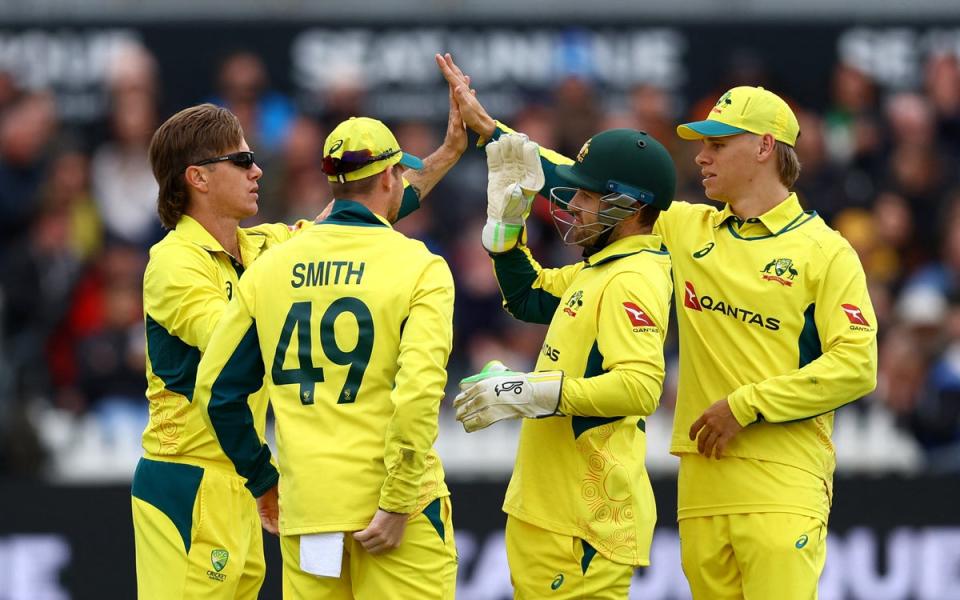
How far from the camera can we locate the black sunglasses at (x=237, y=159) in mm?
6086

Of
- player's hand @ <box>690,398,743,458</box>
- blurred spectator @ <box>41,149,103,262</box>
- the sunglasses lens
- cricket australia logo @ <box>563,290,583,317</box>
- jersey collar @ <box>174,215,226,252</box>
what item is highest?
the sunglasses lens

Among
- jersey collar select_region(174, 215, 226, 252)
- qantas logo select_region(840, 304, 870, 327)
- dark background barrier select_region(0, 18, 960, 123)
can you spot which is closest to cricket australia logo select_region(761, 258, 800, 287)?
qantas logo select_region(840, 304, 870, 327)

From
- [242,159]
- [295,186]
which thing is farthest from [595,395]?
[295,186]

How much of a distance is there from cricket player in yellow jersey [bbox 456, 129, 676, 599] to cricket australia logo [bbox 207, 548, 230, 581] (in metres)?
1.10

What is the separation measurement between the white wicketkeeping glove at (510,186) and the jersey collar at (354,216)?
786mm

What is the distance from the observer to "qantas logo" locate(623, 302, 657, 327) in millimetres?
5633

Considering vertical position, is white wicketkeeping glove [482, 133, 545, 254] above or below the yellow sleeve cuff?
above

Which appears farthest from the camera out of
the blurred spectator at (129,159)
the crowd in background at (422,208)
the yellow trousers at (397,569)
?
the blurred spectator at (129,159)

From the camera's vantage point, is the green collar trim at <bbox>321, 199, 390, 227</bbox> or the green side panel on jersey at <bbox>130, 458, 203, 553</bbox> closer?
the green collar trim at <bbox>321, 199, 390, 227</bbox>

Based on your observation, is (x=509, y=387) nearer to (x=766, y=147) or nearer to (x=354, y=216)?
(x=354, y=216)

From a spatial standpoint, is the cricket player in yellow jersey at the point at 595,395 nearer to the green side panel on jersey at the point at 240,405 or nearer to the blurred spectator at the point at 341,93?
the green side panel on jersey at the point at 240,405

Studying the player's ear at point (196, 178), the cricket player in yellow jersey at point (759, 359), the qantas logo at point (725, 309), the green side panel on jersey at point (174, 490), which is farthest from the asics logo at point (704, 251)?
the green side panel on jersey at point (174, 490)

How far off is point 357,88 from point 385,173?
24.3 ft

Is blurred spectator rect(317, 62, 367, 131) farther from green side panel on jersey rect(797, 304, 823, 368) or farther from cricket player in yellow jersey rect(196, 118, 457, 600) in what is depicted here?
cricket player in yellow jersey rect(196, 118, 457, 600)
